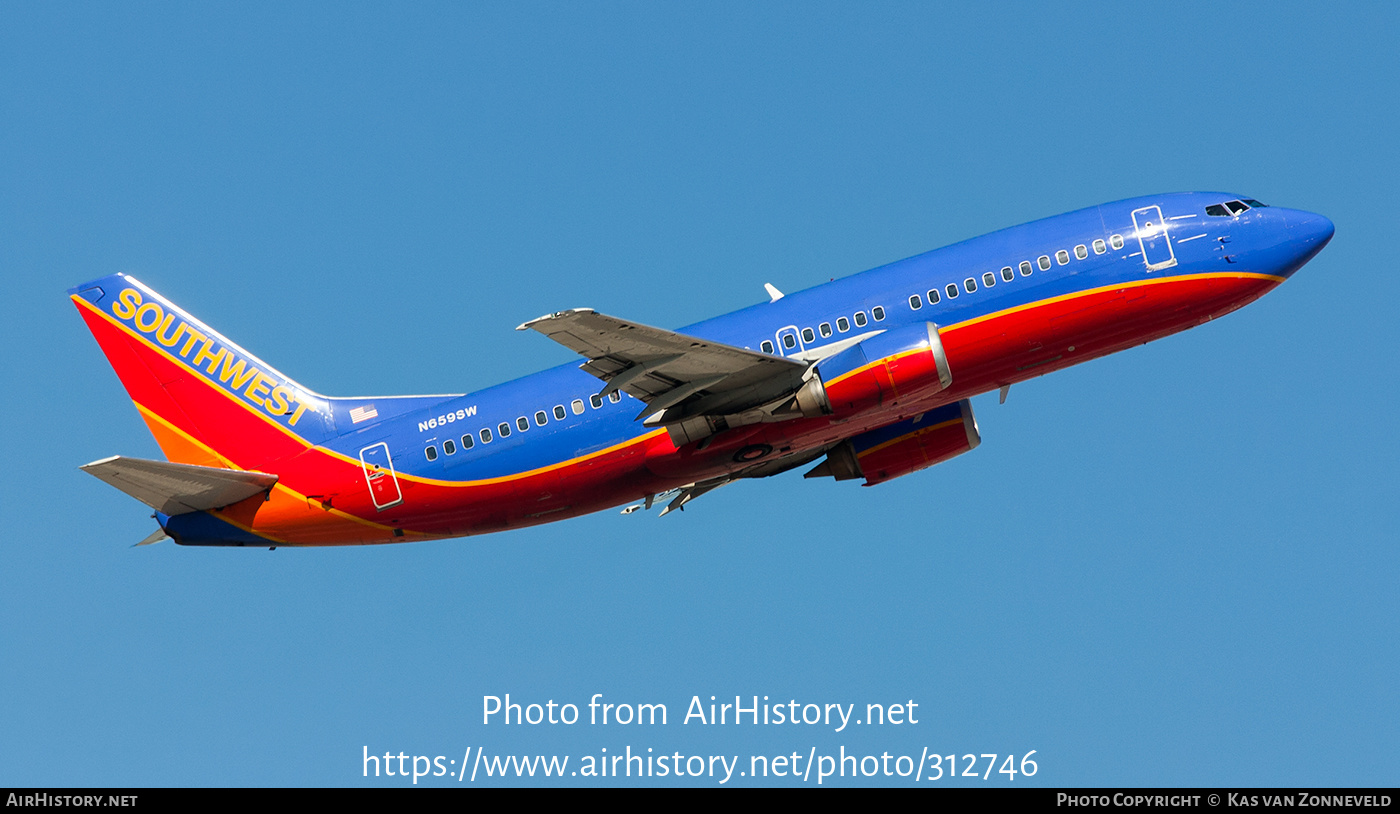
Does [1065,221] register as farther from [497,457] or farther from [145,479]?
[145,479]

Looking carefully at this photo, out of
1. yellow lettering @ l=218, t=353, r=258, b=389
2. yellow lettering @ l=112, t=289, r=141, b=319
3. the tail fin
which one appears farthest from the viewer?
yellow lettering @ l=112, t=289, r=141, b=319

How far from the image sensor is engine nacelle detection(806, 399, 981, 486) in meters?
47.3

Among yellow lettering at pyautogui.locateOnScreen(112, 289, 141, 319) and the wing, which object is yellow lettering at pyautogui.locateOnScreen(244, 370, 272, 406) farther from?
the wing

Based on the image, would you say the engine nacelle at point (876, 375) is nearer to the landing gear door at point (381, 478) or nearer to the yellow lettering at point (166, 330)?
the landing gear door at point (381, 478)

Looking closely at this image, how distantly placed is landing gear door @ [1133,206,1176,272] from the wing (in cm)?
1068

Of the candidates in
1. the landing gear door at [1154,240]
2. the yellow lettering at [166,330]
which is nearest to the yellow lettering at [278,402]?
the yellow lettering at [166,330]

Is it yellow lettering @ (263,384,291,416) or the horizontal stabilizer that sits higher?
yellow lettering @ (263,384,291,416)

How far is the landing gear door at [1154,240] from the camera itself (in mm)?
43094

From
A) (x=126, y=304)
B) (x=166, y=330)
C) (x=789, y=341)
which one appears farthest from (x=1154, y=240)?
(x=126, y=304)

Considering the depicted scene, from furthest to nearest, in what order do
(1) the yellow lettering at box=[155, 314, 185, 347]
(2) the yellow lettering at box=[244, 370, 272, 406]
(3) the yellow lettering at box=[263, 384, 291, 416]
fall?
(1) the yellow lettering at box=[155, 314, 185, 347] → (2) the yellow lettering at box=[244, 370, 272, 406] → (3) the yellow lettering at box=[263, 384, 291, 416]

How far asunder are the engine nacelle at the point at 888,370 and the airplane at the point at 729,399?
55 millimetres

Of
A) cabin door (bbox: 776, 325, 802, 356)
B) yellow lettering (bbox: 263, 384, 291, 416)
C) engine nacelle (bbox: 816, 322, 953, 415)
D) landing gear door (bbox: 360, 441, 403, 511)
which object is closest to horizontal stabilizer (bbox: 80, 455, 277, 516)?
yellow lettering (bbox: 263, 384, 291, 416)

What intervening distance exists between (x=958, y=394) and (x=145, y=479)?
23.8m

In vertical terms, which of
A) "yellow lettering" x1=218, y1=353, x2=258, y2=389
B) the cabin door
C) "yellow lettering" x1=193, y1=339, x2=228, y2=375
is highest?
"yellow lettering" x1=193, y1=339, x2=228, y2=375
